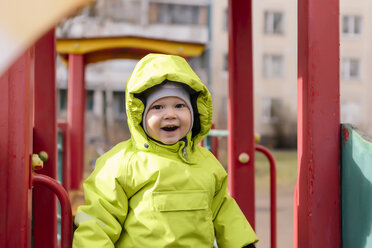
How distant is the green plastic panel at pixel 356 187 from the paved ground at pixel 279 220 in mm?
2896

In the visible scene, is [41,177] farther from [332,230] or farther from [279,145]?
[279,145]

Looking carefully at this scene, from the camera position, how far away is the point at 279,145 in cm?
2445

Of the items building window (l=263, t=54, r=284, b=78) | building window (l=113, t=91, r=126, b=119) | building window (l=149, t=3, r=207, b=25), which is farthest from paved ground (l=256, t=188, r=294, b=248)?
building window (l=149, t=3, r=207, b=25)

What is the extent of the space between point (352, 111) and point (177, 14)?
10.5 m

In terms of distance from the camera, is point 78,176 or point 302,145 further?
point 78,176

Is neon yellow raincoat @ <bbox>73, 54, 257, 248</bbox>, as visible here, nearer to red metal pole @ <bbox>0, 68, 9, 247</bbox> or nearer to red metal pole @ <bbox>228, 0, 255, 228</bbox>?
red metal pole @ <bbox>0, 68, 9, 247</bbox>

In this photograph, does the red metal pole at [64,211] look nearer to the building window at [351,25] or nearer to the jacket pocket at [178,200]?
the jacket pocket at [178,200]

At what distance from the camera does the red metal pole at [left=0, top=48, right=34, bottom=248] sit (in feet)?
4.60

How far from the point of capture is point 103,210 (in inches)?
60.4

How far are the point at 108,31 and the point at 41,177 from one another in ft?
82.7

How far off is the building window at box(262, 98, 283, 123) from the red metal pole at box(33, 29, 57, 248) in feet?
78.1

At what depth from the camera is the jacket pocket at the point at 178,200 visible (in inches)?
61.7

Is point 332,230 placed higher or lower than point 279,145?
higher

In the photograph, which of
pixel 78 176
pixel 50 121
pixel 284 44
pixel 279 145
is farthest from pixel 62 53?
pixel 284 44
